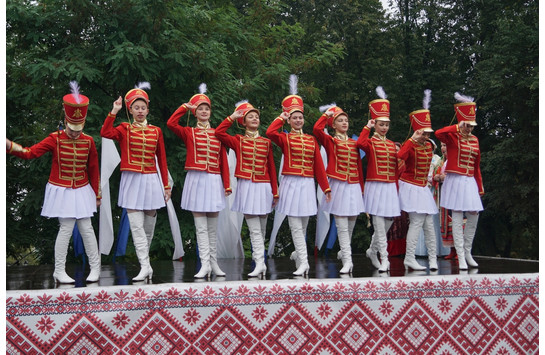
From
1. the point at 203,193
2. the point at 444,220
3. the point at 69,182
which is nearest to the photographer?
the point at 69,182

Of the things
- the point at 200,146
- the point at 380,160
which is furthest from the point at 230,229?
the point at 380,160

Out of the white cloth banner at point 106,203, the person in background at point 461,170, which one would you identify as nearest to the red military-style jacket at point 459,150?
the person in background at point 461,170

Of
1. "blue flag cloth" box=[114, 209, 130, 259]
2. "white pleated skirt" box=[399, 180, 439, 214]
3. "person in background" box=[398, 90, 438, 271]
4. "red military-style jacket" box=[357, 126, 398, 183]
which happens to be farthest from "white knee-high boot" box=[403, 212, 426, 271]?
"blue flag cloth" box=[114, 209, 130, 259]

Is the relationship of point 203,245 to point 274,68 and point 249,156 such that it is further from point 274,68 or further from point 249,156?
point 274,68

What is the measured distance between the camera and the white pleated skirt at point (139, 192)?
6.22 meters

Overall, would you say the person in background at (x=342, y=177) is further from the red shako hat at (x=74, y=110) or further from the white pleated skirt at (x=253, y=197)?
the red shako hat at (x=74, y=110)

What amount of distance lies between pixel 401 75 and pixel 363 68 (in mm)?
1277

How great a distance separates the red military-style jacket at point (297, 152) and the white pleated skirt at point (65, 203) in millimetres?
1987

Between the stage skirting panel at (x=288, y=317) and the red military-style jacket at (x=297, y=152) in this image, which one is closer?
the stage skirting panel at (x=288, y=317)

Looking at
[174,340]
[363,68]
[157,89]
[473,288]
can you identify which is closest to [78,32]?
A: [157,89]

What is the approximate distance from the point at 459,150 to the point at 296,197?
6.67 ft

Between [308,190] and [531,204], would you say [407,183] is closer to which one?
[308,190]

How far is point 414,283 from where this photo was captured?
19.7 feet

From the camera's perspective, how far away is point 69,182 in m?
6.08
